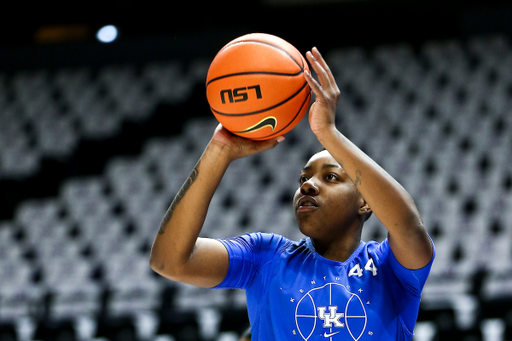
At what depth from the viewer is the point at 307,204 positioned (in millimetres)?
1855

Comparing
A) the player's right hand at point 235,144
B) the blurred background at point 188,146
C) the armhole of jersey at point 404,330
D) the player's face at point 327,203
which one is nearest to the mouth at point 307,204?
the player's face at point 327,203

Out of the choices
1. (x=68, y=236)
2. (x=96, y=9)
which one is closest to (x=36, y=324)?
(x=68, y=236)

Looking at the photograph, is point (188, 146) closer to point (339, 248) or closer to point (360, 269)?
point (339, 248)

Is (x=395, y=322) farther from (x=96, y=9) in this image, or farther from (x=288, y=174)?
(x=96, y=9)

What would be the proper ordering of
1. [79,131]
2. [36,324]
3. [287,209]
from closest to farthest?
[36,324] → [287,209] → [79,131]

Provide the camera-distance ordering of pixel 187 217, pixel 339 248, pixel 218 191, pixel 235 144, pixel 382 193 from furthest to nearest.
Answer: pixel 218 191 < pixel 339 248 < pixel 235 144 < pixel 187 217 < pixel 382 193

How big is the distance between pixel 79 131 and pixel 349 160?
8214mm

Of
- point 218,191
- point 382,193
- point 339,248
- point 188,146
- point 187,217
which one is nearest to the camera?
point 382,193

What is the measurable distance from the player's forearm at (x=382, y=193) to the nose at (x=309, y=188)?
287 millimetres

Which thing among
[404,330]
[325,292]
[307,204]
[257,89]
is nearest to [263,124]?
[257,89]

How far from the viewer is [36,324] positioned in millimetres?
5355

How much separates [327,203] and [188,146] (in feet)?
22.6

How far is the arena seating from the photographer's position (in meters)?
5.21

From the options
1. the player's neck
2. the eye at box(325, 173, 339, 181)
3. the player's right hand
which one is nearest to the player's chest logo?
the player's neck
